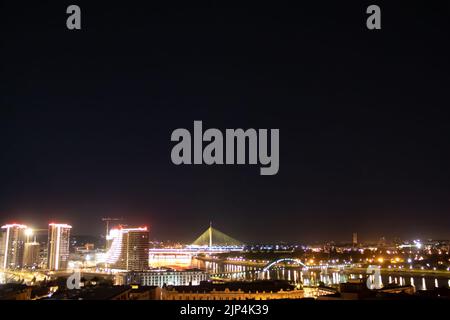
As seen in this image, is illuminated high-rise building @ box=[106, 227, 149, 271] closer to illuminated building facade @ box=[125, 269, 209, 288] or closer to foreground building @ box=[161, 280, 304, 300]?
illuminated building facade @ box=[125, 269, 209, 288]

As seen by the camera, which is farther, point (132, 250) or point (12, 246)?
point (12, 246)

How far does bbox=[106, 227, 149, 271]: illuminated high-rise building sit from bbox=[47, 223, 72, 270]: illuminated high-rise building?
2.81m

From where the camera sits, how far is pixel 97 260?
104 feet

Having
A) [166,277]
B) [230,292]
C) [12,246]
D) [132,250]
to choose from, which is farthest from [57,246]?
[230,292]

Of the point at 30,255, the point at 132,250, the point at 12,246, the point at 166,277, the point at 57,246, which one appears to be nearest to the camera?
the point at 166,277

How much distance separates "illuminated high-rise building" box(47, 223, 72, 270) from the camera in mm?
25031

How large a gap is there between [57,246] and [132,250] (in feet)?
15.9

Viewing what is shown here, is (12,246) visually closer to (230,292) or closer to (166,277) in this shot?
(166,277)

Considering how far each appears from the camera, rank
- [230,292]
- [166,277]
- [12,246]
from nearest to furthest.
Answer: [230,292] → [166,277] → [12,246]

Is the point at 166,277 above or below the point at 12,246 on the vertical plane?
below

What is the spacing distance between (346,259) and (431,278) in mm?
12017

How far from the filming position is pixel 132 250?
24172mm

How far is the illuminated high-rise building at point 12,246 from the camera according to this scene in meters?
25.6
